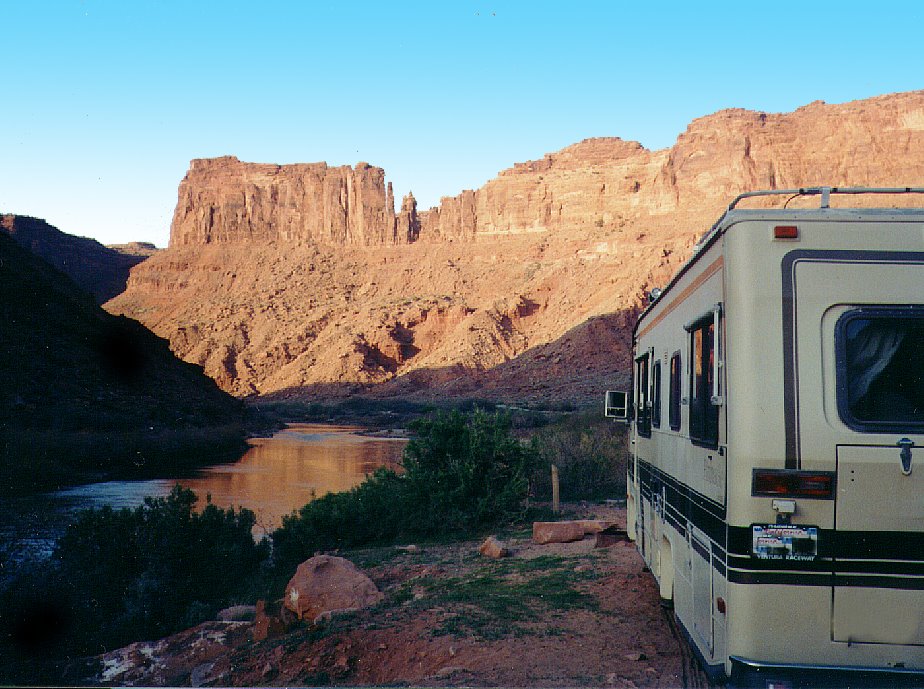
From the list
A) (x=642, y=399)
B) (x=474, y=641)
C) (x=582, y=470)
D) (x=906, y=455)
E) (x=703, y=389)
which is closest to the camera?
(x=906, y=455)

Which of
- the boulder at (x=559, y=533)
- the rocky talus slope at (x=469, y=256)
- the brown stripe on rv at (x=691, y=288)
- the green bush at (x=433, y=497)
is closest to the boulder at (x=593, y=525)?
the boulder at (x=559, y=533)

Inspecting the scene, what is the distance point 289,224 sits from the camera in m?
109

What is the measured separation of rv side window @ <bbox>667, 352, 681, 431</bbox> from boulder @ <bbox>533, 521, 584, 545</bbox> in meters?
6.31

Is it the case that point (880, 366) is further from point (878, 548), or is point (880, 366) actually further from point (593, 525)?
point (593, 525)

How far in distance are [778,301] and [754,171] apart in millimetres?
82543

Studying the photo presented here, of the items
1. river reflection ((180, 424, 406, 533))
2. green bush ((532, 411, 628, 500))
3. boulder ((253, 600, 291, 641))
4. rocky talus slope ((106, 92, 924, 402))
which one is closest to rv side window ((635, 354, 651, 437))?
boulder ((253, 600, 291, 641))

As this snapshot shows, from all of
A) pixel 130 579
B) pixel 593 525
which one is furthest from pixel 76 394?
pixel 593 525

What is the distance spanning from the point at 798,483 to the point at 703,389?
96cm

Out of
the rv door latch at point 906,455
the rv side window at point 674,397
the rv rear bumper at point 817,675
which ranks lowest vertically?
the rv rear bumper at point 817,675

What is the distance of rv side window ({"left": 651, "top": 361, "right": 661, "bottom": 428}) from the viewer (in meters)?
6.74

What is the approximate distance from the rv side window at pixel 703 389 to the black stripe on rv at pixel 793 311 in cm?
43

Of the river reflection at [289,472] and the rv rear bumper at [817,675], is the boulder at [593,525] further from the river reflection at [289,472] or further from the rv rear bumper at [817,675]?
the rv rear bumper at [817,675]

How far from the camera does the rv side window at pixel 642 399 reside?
7.48 metres

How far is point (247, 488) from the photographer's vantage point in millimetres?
26344
